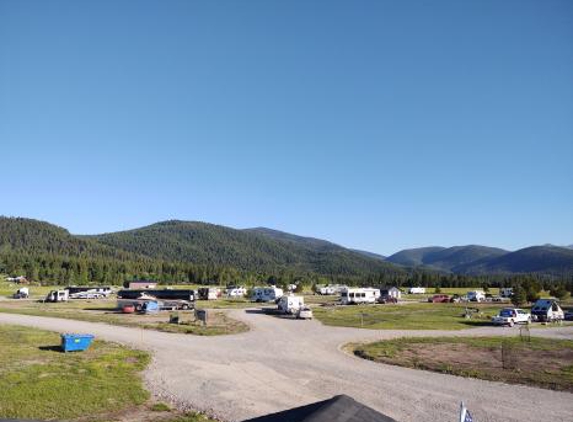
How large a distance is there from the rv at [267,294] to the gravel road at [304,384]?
4231 cm

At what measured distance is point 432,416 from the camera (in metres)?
17.2

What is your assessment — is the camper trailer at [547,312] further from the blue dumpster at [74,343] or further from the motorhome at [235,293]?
the motorhome at [235,293]

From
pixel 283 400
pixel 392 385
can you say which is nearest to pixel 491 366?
pixel 392 385

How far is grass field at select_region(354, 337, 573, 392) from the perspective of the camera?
23.5m

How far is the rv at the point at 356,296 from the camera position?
75938 millimetres

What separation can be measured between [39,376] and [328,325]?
2794 cm

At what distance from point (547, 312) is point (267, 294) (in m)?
39.0

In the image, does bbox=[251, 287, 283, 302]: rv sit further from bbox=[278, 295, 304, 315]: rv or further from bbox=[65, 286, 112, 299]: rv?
bbox=[65, 286, 112, 299]: rv

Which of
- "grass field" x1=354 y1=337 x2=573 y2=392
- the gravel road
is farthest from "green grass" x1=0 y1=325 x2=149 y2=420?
"grass field" x1=354 y1=337 x2=573 y2=392

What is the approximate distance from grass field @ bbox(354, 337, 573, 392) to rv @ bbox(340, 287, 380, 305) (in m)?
38.7

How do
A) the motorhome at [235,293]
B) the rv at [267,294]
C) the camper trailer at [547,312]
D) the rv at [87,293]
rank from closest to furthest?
the camper trailer at [547,312], the rv at [267,294], the rv at [87,293], the motorhome at [235,293]

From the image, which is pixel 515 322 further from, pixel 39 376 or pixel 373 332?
pixel 39 376

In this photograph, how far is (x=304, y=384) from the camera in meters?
21.7

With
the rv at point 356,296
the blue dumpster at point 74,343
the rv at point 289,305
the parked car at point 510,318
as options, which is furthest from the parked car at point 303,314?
the blue dumpster at point 74,343
